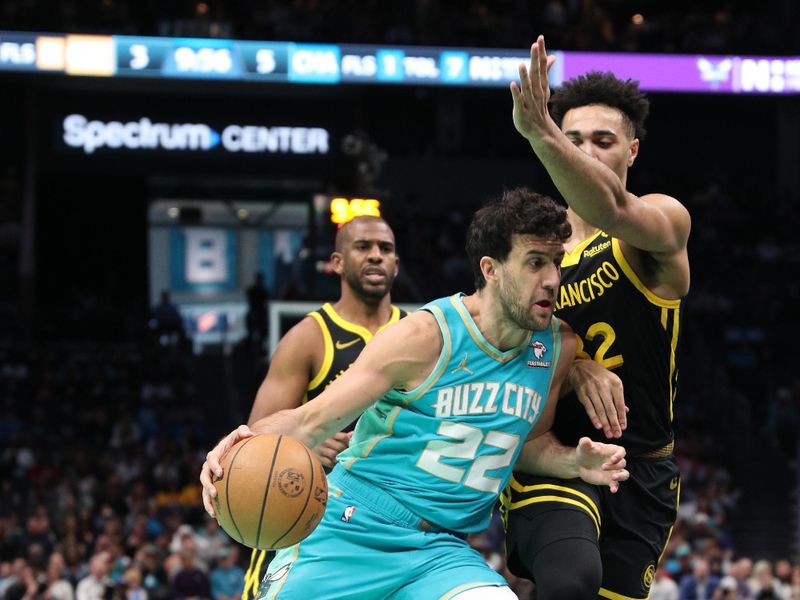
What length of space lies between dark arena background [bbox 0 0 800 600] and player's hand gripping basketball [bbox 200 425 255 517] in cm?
883

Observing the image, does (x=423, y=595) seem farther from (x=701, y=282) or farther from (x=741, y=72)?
(x=701, y=282)

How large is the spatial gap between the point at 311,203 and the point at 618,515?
19.4 metres

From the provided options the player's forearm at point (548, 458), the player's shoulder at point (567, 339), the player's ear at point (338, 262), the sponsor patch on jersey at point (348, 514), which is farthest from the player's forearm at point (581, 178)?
the player's ear at point (338, 262)

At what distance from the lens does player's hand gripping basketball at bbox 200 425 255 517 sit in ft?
14.6

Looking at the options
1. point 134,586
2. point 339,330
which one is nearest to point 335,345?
point 339,330

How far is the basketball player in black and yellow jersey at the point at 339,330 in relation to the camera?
20.6 ft

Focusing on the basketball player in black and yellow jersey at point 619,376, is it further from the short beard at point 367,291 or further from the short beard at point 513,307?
the short beard at point 367,291

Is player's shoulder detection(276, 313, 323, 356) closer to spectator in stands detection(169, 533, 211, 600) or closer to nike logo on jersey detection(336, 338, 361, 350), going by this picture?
nike logo on jersey detection(336, 338, 361, 350)

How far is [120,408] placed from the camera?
19.4 metres

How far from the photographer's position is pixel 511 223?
4711 mm

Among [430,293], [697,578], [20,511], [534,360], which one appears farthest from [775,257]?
[534,360]

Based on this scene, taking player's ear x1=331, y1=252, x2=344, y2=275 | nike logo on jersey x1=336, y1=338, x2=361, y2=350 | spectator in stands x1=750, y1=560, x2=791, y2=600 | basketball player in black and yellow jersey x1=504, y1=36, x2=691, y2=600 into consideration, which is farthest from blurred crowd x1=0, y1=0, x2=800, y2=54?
basketball player in black and yellow jersey x1=504, y1=36, x2=691, y2=600

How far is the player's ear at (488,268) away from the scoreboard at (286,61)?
558 inches

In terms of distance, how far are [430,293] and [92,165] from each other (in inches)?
230
